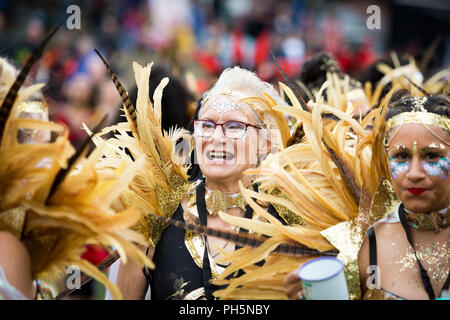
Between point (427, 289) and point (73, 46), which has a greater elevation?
point (73, 46)

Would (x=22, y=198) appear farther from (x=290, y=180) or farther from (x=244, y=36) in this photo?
(x=244, y=36)

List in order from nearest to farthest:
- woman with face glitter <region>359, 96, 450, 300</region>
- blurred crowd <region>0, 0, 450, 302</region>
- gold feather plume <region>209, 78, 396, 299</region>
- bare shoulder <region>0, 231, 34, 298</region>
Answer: bare shoulder <region>0, 231, 34, 298</region> < woman with face glitter <region>359, 96, 450, 300</region> < gold feather plume <region>209, 78, 396, 299</region> < blurred crowd <region>0, 0, 450, 302</region>

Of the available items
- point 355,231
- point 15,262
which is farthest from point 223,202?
point 15,262

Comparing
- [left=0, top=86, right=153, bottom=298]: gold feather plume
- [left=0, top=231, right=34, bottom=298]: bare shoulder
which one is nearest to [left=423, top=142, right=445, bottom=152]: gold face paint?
→ [left=0, top=86, right=153, bottom=298]: gold feather plume

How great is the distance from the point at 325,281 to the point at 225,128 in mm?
953

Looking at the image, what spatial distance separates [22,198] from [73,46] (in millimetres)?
7548

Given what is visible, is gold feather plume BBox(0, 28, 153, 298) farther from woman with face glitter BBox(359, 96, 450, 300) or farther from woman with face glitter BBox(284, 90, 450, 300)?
woman with face glitter BBox(359, 96, 450, 300)

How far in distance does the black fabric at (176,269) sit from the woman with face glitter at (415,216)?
1.59ft

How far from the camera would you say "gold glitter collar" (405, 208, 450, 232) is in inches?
84.0

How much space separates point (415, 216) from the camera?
215 cm

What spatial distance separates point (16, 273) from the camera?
1853mm

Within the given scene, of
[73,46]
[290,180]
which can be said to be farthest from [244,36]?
[290,180]

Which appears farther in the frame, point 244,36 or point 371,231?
point 244,36

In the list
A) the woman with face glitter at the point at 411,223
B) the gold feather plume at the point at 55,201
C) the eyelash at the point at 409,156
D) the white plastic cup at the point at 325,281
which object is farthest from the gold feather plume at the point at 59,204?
the eyelash at the point at 409,156
